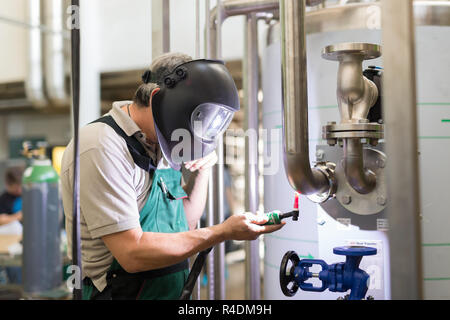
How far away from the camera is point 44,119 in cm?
634

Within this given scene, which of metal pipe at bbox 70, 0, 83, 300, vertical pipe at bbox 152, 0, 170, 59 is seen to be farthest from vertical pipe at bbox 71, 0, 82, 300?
vertical pipe at bbox 152, 0, 170, 59

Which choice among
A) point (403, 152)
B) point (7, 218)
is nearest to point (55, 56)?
point (7, 218)

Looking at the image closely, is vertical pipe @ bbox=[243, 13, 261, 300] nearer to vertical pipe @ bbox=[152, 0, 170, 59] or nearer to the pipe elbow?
vertical pipe @ bbox=[152, 0, 170, 59]

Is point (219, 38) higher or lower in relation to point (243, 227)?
higher

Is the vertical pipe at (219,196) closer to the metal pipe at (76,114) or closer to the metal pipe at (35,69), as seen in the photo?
the metal pipe at (76,114)

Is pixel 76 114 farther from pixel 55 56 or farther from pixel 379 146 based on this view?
pixel 55 56

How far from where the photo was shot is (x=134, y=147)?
1.27 metres

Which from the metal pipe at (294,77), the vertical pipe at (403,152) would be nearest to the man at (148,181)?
the metal pipe at (294,77)

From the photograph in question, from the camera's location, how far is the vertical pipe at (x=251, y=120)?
173cm

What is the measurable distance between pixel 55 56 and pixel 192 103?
3092mm

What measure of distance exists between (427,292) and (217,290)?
67 centimetres

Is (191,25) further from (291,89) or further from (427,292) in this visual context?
(427,292)

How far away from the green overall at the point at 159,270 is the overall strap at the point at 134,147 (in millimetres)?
61
